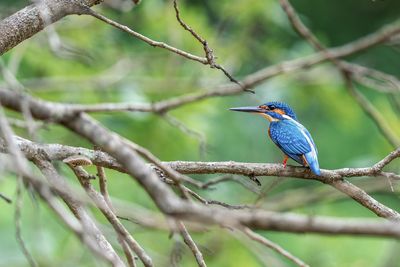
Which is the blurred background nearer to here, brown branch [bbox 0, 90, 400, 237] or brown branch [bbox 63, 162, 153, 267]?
brown branch [bbox 63, 162, 153, 267]

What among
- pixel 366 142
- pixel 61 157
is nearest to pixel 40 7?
pixel 61 157

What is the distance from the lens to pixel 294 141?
148 inches

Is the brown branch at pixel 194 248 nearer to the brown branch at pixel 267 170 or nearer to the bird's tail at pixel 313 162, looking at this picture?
the brown branch at pixel 267 170

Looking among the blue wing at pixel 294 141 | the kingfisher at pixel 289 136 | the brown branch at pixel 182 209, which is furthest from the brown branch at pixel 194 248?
the brown branch at pixel 182 209

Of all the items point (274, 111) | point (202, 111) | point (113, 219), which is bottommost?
point (202, 111)

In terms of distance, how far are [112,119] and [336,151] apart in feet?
10.8

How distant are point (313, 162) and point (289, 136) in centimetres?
63

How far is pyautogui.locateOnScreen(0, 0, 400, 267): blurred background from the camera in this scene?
16.0 feet

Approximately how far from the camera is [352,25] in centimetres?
1056

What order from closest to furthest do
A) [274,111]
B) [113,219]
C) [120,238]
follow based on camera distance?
Answer: [120,238], [113,219], [274,111]

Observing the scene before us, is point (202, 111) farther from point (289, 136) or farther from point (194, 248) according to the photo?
point (194, 248)

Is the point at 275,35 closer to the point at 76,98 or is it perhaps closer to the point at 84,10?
the point at 76,98

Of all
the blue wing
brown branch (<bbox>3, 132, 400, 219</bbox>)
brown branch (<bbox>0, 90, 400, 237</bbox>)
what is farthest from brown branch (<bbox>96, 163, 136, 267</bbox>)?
the blue wing

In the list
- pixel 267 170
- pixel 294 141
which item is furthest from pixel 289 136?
pixel 267 170
